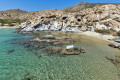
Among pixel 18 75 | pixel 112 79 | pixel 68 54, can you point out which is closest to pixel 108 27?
pixel 68 54

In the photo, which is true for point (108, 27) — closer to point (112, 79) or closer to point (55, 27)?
point (55, 27)

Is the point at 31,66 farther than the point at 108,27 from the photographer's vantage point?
No

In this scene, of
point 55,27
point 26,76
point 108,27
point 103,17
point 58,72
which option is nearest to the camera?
point 26,76

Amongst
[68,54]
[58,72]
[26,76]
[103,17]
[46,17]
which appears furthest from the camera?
[46,17]

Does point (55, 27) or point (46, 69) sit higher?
point (55, 27)

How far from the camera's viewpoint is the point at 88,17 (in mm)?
56375

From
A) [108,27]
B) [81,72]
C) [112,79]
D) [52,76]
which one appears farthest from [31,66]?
[108,27]

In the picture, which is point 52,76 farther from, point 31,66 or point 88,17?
point 88,17

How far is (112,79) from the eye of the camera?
8484mm

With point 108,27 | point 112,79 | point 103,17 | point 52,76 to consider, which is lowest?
point 112,79

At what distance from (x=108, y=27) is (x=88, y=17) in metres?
17.6

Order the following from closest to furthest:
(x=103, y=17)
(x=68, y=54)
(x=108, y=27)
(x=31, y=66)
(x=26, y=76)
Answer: (x=26, y=76), (x=31, y=66), (x=68, y=54), (x=108, y=27), (x=103, y=17)

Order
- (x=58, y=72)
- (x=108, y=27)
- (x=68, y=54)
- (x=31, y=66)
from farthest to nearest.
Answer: (x=108, y=27) → (x=68, y=54) → (x=31, y=66) → (x=58, y=72)

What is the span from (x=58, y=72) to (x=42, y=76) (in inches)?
72.6
